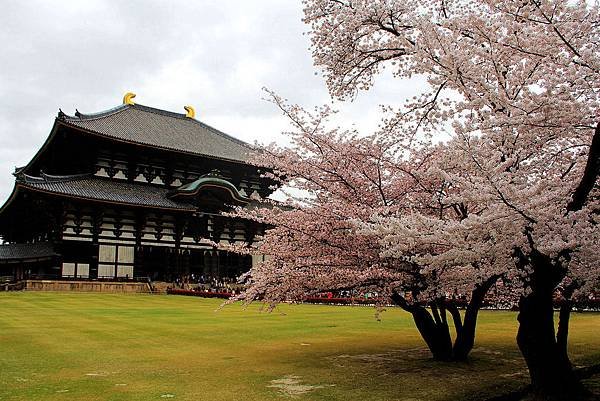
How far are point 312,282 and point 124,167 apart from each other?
32.2 meters

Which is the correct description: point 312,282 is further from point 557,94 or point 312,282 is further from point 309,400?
point 557,94

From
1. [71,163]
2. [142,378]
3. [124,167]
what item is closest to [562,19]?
[142,378]

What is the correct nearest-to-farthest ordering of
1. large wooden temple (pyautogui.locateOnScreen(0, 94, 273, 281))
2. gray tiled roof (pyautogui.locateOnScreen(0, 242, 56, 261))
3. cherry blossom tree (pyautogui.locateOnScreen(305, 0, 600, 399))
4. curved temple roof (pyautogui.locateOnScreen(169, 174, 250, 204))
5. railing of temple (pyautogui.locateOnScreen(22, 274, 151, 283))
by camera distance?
cherry blossom tree (pyautogui.locateOnScreen(305, 0, 600, 399)) < railing of temple (pyautogui.locateOnScreen(22, 274, 151, 283)) < gray tiled roof (pyautogui.locateOnScreen(0, 242, 56, 261)) < large wooden temple (pyautogui.locateOnScreen(0, 94, 273, 281)) < curved temple roof (pyautogui.locateOnScreen(169, 174, 250, 204))

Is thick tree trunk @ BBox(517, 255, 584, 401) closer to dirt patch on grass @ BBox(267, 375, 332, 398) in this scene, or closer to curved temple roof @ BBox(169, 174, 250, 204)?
dirt patch on grass @ BBox(267, 375, 332, 398)

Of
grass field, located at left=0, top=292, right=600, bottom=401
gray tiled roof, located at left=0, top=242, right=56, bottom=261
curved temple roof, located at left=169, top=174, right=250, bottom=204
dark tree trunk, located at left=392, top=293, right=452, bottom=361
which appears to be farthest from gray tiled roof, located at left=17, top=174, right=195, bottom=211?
dark tree trunk, located at left=392, top=293, right=452, bottom=361

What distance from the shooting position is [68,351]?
11.0 meters

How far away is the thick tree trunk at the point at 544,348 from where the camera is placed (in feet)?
23.3

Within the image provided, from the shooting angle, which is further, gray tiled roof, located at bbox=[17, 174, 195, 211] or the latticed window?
the latticed window

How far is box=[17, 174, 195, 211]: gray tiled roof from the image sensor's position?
107 feet

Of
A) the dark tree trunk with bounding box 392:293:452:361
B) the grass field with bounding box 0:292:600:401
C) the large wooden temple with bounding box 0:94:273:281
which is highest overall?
the large wooden temple with bounding box 0:94:273:281

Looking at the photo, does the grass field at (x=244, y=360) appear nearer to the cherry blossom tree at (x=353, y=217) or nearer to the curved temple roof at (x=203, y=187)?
the cherry blossom tree at (x=353, y=217)

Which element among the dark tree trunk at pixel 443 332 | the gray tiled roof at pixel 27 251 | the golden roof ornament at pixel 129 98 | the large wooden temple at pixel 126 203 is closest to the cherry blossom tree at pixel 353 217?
the dark tree trunk at pixel 443 332

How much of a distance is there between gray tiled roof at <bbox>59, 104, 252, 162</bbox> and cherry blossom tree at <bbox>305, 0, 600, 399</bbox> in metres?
31.8

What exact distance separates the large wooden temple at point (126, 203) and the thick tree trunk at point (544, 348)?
96.3ft
